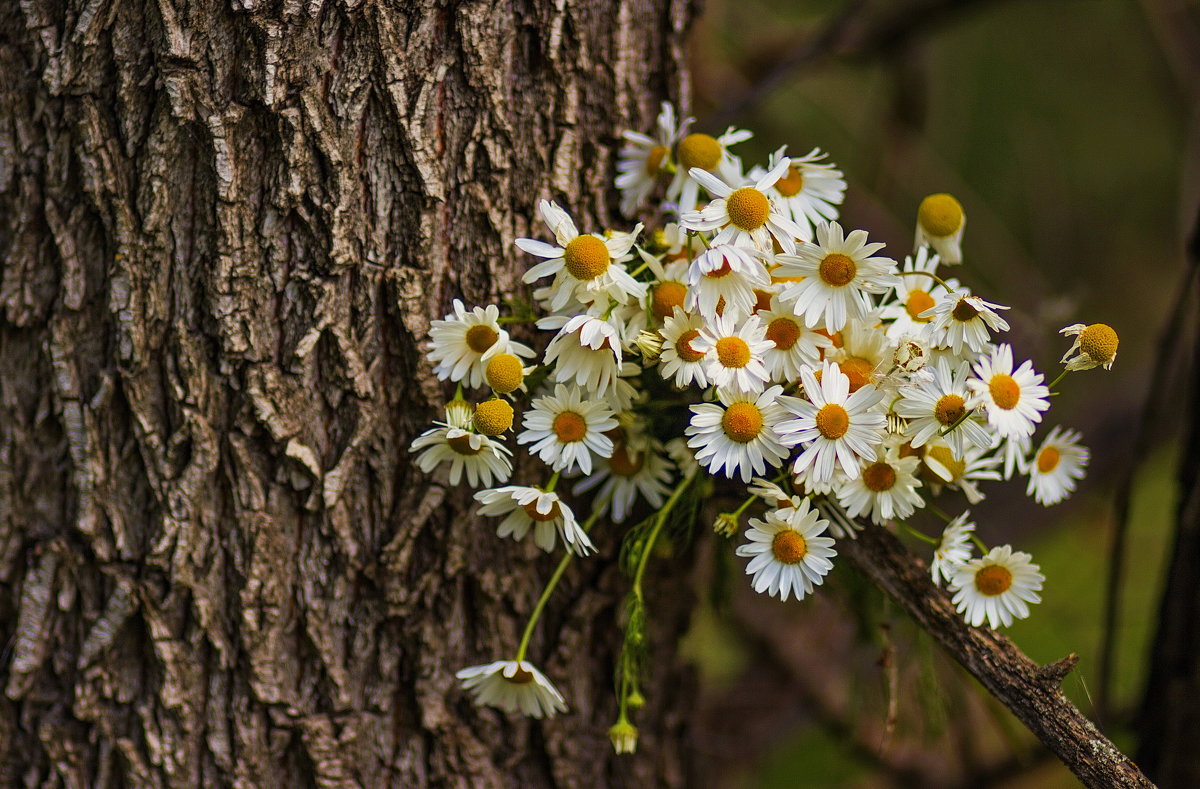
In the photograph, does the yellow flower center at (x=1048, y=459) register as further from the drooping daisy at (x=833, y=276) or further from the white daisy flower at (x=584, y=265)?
the white daisy flower at (x=584, y=265)

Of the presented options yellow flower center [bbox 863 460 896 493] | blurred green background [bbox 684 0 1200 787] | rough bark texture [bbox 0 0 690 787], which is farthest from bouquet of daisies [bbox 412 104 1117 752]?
blurred green background [bbox 684 0 1200 787]

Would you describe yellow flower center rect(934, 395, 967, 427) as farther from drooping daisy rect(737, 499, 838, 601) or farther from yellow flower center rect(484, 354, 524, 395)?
yellow flower center rect(484, 354, 524, 395)

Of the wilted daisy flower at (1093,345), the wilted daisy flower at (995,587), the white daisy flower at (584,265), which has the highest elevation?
the white daisy flower at (584,265)

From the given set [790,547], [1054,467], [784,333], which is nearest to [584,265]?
[784,333]

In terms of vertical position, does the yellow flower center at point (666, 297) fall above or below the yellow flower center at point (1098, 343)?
above

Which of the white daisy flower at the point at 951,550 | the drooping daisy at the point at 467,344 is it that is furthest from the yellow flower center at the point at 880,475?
the drooping daisy at the point at 467,344
